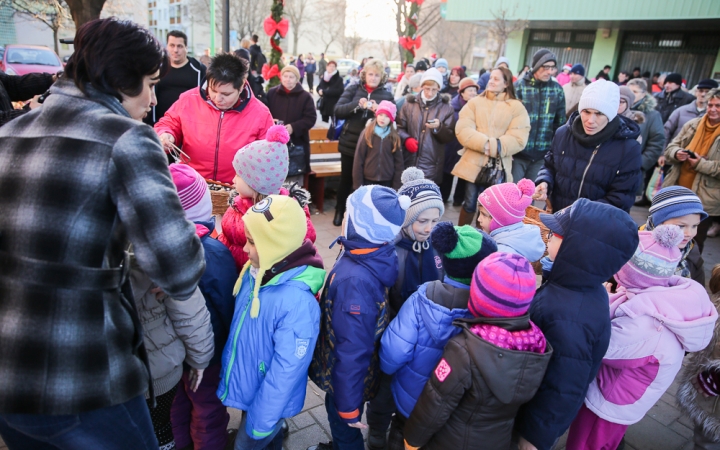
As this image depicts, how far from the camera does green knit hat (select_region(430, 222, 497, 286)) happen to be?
205cm

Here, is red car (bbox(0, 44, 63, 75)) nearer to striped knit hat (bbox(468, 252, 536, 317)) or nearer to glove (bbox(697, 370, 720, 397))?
striped knit hat (bbox(468, 252, 536, 317))

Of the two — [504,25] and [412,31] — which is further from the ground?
[504,25]

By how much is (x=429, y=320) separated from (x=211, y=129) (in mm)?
2399

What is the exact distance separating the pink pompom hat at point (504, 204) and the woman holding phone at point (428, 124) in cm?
300

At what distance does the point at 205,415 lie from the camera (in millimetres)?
2305

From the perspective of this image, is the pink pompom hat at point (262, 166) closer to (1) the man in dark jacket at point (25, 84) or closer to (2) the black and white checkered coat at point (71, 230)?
(2) the black and white checkered coat at point (71, 230)

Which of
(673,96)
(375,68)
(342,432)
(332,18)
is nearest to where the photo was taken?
(342,432)

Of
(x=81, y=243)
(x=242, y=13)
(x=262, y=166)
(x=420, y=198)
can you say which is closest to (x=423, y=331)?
(x=420, y=198)

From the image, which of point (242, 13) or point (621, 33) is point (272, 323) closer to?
point (621, 33)


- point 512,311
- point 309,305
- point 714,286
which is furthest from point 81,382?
point 714,286

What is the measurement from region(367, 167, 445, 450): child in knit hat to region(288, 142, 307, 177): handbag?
3348mm

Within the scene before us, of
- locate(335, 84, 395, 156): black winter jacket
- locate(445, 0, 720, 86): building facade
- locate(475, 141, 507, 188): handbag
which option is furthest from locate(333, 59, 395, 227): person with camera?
locate(445, 0, 720, 86): building facade

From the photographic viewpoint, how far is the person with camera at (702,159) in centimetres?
484

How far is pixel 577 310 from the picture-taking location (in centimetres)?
192
